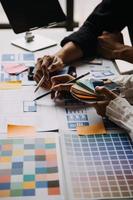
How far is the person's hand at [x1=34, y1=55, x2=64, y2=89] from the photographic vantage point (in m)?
1.42

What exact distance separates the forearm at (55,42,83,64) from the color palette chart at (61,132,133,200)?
543mm

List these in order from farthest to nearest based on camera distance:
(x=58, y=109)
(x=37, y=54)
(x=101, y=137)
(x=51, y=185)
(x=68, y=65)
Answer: (x=37, y=54)
(x=68, y=65)
(x=58, y=109)
(x=101, y=137)
(x=51, y=185)

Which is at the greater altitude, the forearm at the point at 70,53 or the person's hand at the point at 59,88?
the person's hand at the point at 59,88

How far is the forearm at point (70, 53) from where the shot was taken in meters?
1.58

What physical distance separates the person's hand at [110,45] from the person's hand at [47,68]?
26cm

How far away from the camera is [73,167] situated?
0.99m

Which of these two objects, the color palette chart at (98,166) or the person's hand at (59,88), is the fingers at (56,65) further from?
the color palette chart at (98,166)

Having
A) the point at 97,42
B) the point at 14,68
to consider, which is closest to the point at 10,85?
the point at 14,68

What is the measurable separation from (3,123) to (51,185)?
34cm

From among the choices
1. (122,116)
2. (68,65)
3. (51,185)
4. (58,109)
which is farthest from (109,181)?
(68,65)

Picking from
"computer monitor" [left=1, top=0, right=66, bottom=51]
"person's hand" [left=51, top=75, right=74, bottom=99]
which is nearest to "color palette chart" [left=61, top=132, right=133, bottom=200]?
"person's hand" [left=51, top=75, right=74, bottom=99]

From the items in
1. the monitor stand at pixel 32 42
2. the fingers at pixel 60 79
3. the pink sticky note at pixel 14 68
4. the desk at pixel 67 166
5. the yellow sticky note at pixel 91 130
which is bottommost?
the monitor stand at pixel 32 42

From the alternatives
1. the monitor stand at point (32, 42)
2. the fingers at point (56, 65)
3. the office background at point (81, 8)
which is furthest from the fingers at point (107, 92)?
the office background at point (81, 8)

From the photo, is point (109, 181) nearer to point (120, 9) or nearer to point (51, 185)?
point (51, 185)
